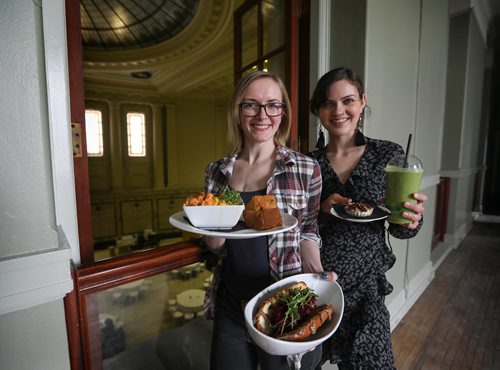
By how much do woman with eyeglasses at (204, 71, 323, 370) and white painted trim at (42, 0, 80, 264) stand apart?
552 mm

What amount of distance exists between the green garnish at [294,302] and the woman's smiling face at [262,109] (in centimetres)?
60

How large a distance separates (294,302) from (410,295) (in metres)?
2.83

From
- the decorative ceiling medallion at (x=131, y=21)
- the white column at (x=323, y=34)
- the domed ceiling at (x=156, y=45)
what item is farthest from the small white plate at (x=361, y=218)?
the decorative ceiling medallion at (x=131, y=21)

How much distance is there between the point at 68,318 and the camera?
3.17 feet

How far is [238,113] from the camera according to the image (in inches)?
47.5

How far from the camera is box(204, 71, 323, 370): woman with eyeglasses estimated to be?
112 cm

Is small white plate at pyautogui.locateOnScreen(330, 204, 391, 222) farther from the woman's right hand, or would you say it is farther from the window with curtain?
the window with curtain

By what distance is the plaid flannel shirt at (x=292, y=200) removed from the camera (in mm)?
1111

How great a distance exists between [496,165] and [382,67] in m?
7.36

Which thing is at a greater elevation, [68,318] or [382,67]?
[382,67]

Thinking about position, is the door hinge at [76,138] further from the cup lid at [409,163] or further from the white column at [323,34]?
the white column at [323,34]

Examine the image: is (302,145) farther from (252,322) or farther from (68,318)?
(68,318)

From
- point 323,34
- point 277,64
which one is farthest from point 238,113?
point 277,64

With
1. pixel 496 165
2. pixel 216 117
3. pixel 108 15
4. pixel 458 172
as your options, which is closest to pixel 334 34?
pixel 458 172
